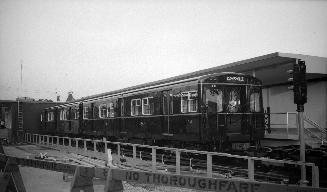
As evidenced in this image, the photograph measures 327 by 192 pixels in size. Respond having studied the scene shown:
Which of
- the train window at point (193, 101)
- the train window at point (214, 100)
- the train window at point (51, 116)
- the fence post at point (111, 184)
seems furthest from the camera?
the train window at point (51, 116)

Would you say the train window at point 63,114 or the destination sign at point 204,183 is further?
the train window at point 63,114

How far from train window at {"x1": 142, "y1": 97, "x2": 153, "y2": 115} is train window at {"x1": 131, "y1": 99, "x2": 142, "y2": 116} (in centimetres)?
43

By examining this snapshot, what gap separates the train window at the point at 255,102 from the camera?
1334 centimetres

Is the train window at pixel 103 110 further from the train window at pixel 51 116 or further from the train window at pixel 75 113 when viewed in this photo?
the train window at pixel 51 116

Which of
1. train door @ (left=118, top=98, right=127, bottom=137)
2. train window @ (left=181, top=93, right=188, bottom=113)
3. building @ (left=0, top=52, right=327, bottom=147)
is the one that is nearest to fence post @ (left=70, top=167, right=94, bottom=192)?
train window @ (left=181, top=93, right=188, bottom=113)

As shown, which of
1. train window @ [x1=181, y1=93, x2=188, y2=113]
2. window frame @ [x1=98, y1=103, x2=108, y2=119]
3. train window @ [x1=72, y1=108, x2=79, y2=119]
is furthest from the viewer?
train window @ [x1=72, y1=108, x2=79, y2=119]

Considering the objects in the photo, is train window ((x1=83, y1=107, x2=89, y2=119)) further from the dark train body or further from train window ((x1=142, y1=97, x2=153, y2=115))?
train window ((x1=142, y1=97, x2=153, y2=115))

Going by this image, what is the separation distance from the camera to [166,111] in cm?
1416

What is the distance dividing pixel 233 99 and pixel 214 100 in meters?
0.87

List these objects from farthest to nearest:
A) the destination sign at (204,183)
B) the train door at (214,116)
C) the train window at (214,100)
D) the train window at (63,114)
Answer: the train window at (63,114) < the train window at (214,100) < the train door at (214,116) < the destination sign at (204,183)

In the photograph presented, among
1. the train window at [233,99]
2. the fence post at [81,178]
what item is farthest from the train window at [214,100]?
the fence post at [81,178]

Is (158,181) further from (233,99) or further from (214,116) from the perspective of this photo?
(233,99)

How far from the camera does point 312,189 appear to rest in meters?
3.66

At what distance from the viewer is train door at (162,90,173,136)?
1393 centimetres
